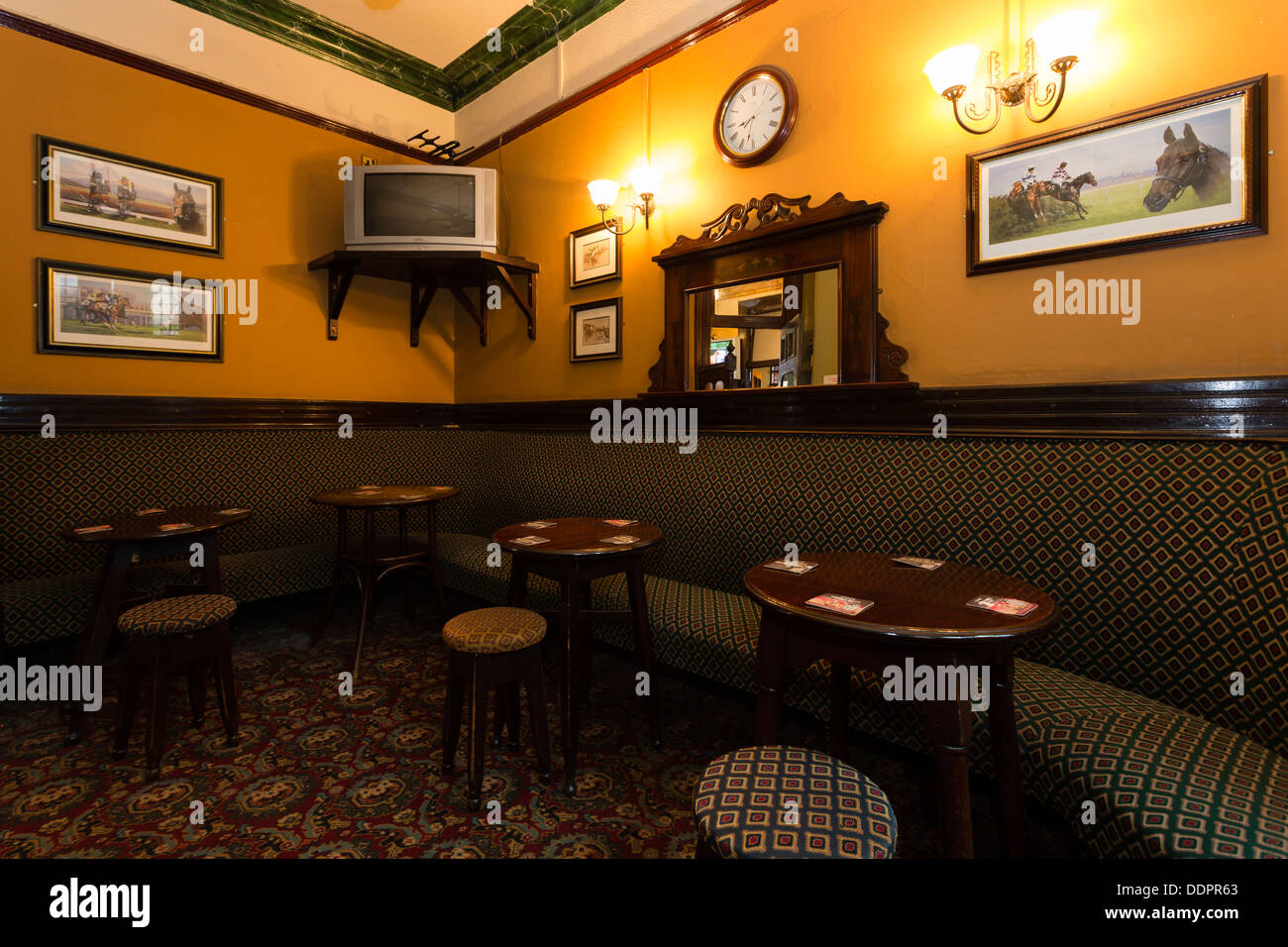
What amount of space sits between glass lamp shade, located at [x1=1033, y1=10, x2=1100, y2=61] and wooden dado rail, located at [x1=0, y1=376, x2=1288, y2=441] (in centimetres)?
128

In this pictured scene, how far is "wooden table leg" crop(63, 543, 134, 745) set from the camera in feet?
8.70

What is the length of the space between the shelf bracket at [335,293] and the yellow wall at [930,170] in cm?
177

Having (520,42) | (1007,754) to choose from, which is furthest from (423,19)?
(1007,754)

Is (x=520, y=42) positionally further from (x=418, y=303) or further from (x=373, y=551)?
(x=373, y=551)

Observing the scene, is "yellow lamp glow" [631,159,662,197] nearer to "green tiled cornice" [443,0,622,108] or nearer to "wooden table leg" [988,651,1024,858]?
"green tiled cornice" [443,0,622,108]

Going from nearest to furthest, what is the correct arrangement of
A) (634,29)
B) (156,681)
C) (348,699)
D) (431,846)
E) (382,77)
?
(431,846) < (156,681) < (348,699) < (634,29) < (382,77)

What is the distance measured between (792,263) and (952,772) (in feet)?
8.28

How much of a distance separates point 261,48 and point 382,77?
891 millimetres

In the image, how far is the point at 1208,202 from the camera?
2107 millimetres

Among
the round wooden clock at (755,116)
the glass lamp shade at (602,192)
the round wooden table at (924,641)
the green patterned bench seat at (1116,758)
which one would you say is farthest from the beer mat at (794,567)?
the glass lamp shade at (602,192)

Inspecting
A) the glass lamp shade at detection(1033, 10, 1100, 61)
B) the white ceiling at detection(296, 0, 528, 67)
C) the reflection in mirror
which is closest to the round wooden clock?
the reflection in mirror

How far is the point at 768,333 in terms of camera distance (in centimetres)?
336
